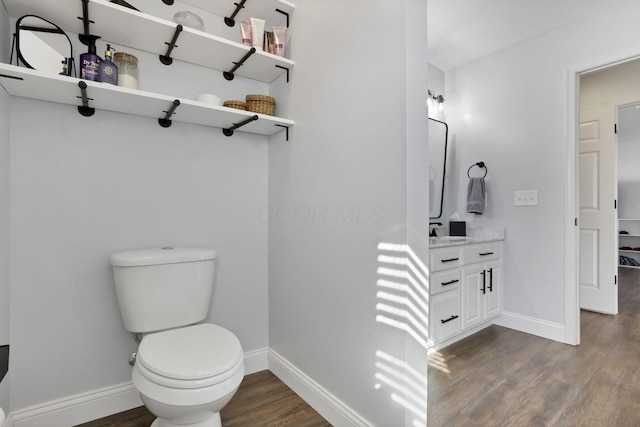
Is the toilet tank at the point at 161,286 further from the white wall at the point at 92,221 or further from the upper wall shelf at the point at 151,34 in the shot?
the upper wall shelf at the point at 151,34

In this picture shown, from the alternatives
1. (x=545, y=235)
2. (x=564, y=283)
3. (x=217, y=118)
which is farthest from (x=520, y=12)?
(x=217, y=118)

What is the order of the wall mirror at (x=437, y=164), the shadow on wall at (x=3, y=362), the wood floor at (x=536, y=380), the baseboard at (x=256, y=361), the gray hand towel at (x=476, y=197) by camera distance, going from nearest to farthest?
the shadow on wall at (x=3, y=362)
the wood floor at (x=536, y=380)
the baseboard at (x=256, y=361)
the gray hand towel at (x=476, y=197)
the wall mirror at (x=437, y=164)

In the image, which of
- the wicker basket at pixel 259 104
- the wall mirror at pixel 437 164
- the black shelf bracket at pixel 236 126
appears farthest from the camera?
the wall mirror at pixel 437 164

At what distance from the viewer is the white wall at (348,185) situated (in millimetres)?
1265

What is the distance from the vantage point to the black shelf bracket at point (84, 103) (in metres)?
1.30

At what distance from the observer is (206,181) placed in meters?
1.88

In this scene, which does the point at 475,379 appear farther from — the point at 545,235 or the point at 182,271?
the point at 182,271

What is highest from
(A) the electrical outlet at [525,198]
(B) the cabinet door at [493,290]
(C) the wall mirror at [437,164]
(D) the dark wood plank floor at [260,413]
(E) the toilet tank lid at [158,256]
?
(C) the wall mirror at [437,164]

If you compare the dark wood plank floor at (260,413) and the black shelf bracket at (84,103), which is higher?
the black shelf bracket at (84,103)

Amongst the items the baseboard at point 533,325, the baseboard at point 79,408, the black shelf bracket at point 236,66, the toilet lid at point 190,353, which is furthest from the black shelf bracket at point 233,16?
the baseboard at point 533,325

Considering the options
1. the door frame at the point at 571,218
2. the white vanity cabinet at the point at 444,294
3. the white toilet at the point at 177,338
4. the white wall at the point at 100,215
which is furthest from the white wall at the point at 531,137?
the white toilet at the point at 177,338

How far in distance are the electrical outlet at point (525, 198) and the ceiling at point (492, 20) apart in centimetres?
128

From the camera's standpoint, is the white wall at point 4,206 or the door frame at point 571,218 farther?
the door frame at point 571,218

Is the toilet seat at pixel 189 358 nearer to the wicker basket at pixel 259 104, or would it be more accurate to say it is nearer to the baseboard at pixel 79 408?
the baseboard at pixel 79 408
